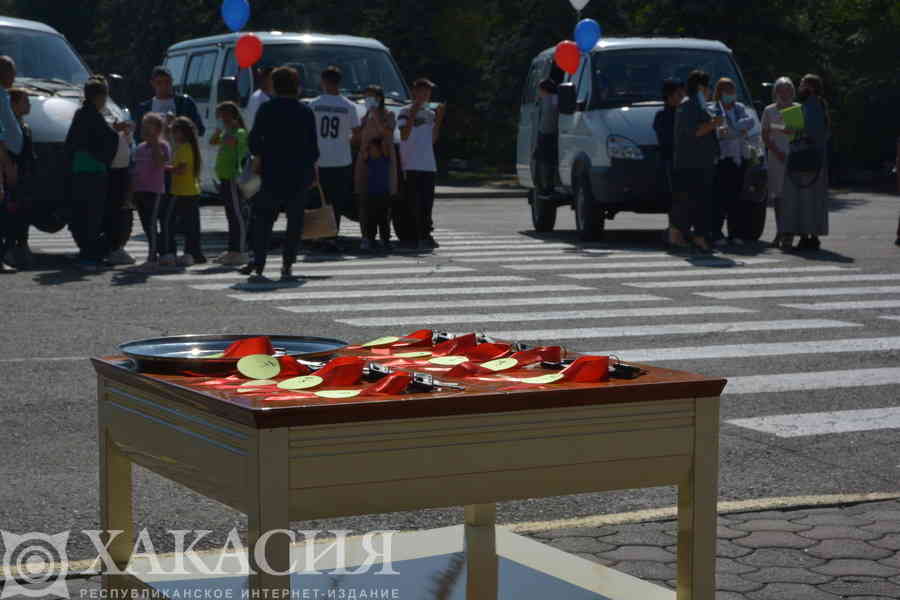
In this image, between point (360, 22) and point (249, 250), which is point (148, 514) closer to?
point (249, 250)

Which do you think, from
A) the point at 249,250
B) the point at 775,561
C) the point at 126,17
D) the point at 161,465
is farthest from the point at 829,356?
the point at 126,17

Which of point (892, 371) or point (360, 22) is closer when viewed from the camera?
point (892, 371)

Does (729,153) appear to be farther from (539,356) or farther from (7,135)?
(539,356)

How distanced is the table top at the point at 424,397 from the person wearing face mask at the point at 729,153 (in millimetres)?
15116

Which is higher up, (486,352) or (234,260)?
(486,352)

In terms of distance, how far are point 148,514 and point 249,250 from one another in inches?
477

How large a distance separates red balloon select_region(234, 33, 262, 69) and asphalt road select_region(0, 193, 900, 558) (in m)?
2.38

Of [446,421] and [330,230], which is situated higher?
[446,421]

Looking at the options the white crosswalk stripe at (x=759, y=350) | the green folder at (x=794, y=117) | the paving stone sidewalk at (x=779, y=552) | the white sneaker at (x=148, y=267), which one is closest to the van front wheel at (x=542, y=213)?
the green folder at (x=794, y=117)

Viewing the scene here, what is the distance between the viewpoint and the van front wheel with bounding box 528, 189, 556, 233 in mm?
21547

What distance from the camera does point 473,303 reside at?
497 inches

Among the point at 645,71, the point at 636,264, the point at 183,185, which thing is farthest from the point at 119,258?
the point at 645,71

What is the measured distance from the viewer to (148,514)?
5473mm

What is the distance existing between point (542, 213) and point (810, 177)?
15.5 feet
